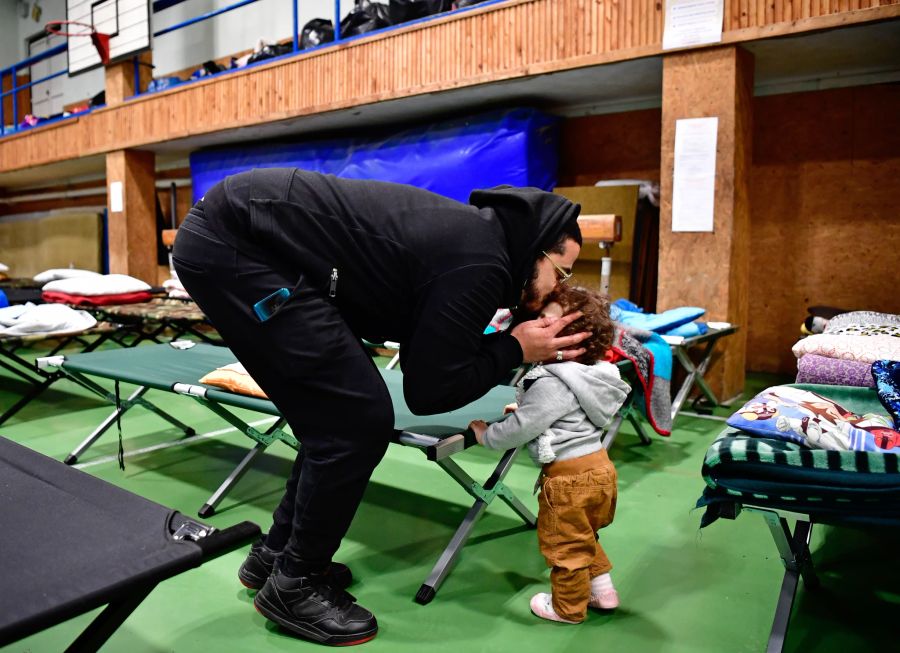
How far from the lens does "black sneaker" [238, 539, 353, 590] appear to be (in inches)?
73.3

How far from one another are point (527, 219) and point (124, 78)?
7575mm

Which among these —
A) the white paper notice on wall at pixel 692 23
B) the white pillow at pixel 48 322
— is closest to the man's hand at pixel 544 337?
the white paper notice on wall at pixel 692 23

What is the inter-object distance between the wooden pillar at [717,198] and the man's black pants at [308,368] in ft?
9.50

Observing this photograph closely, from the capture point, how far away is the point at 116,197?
7.69m

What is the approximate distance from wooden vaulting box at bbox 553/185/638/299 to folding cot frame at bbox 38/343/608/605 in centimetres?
198

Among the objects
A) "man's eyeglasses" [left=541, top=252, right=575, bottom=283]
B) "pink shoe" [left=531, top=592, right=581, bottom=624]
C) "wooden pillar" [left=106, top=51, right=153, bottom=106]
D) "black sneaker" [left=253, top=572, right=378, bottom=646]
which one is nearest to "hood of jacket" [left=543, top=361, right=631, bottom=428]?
"man's eyeglasses" [left=541, top=252, right=575, bottom=283]

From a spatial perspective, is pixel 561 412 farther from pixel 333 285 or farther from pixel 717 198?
pixel 717 198

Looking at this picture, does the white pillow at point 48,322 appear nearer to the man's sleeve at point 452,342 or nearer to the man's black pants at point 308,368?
the man's black pants at point 308,368

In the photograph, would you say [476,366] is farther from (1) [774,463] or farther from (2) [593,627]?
(2) [593,627]

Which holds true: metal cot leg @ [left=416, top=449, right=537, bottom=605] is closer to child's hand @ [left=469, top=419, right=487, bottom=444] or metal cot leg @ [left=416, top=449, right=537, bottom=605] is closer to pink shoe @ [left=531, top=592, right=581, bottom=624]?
child's hand @ [left=469, top=419, right=487, bottom=444]

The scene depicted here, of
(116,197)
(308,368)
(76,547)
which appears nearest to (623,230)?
(308,368)

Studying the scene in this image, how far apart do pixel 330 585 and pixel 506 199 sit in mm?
1051

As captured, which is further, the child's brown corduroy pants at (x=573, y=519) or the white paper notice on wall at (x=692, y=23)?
the white paper notice on wall at (x=692, y=23)

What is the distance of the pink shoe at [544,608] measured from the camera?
1.75 m
